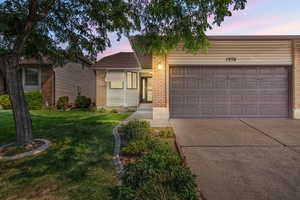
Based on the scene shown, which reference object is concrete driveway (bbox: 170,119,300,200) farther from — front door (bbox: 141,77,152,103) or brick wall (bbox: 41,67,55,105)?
brick wall (bbox: 41,67,55,105)

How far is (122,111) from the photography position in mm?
11273

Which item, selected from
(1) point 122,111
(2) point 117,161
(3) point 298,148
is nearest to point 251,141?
(3) point 298,148

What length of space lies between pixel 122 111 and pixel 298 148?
9.46m

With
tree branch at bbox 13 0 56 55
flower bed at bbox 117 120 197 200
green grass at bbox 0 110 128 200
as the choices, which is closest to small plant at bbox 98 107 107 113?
green grass at bbox 0 110 128 200

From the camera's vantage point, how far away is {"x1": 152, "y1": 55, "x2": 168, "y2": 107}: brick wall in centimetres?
664

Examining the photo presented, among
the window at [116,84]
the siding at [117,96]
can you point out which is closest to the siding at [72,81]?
the siding at [117,96]

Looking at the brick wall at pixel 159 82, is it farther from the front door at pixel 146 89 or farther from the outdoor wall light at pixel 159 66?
the front door at pixel 146 89

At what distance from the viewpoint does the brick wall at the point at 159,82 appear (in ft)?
21.8

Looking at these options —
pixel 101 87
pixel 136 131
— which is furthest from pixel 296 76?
pixel 101 87

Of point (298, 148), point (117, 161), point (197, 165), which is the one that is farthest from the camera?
point (298, 148)

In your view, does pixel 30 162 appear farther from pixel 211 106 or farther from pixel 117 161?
pixel 211 106

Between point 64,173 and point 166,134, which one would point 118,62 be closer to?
point 166,134

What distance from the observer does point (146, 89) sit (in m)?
13.1

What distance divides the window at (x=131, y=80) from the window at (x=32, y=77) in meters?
7.03
